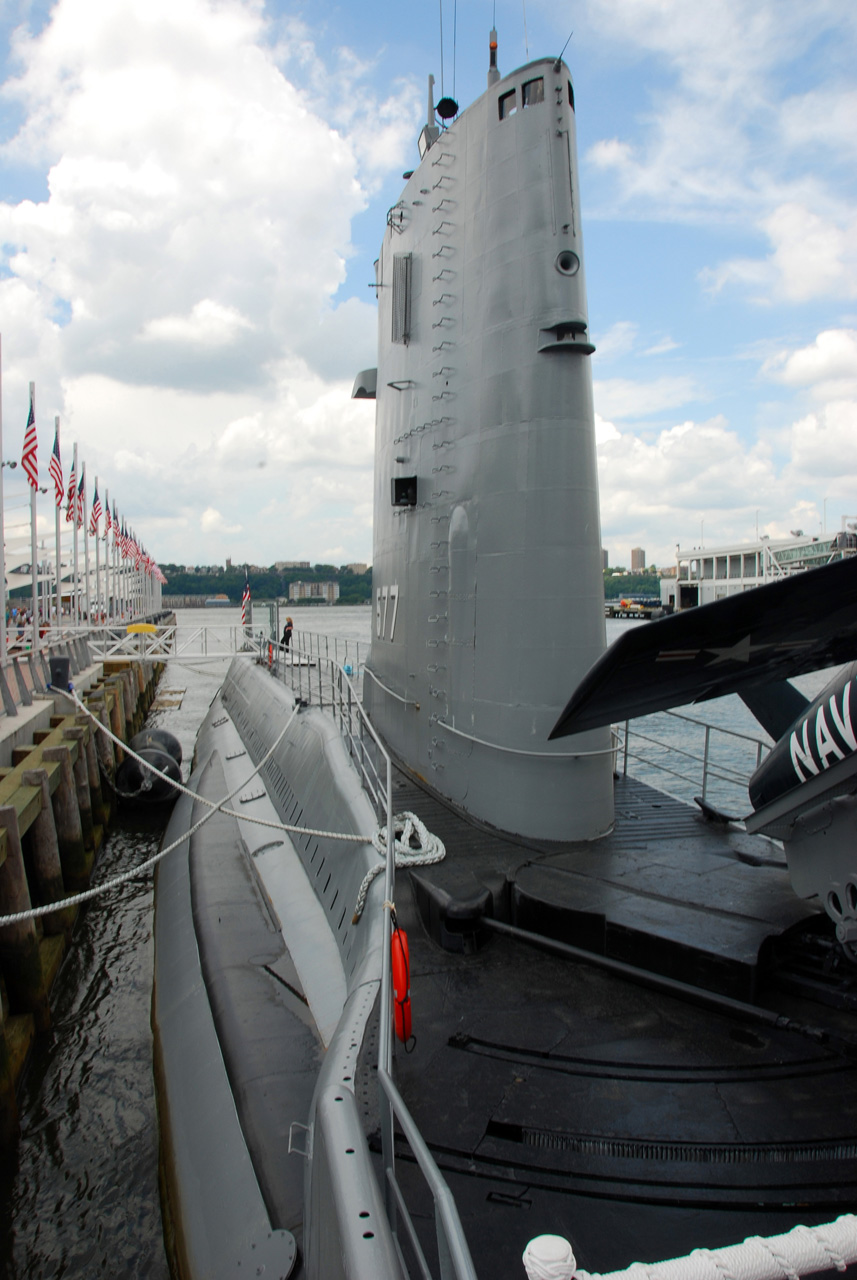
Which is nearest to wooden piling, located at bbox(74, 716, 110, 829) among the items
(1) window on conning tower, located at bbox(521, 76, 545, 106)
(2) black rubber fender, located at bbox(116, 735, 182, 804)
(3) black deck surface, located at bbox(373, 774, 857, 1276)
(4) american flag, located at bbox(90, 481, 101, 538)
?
(2) black rubber fender, located at bbox(116, 735, 182, 804)

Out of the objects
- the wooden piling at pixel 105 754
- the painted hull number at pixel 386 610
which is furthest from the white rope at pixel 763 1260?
the wooden piling at pixel 105 754

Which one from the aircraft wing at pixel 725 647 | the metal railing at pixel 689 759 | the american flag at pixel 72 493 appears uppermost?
the american flag at pixel 72 493

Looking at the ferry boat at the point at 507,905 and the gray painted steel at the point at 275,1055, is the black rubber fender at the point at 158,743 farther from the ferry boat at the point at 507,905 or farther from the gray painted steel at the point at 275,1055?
the ferry boat at the point at 507,905

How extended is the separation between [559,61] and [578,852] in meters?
6.07

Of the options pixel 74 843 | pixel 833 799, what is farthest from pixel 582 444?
pixel 74 843

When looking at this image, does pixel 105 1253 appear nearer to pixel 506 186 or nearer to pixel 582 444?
pixel 582 444

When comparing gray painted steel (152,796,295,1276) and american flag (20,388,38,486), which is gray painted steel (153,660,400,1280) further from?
american flag (20,388,38,486)

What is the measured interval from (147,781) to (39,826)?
6181mm

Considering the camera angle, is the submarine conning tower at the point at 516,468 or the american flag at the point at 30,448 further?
the american flag at the point at 30,448

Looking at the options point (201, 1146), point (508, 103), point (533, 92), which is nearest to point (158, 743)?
point (201, 1146)

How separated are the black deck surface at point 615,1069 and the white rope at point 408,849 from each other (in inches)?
5.8

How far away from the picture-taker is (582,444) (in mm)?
6141

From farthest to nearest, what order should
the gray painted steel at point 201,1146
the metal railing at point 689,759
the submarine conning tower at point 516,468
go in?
the metal railing at point 689,759 → the submarine conning tower at point 516,468 → the gray painted steel at point 201,1146

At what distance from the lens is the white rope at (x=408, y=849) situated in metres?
5.66
